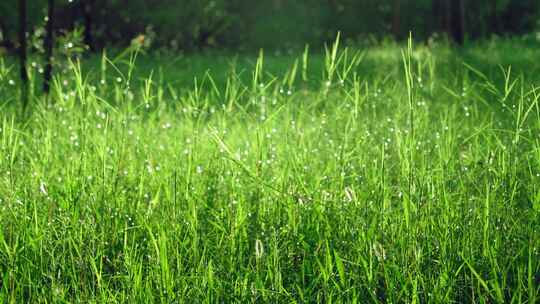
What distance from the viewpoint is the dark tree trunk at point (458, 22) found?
11.5 m

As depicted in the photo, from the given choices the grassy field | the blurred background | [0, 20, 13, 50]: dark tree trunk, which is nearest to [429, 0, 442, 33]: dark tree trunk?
the blurred background

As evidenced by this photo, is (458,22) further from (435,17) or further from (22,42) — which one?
(22,42)

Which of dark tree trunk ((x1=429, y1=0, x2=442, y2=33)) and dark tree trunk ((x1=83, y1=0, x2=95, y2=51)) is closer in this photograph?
dark tree trunk ((x1=83, y1=0, x2=95, y2=51))

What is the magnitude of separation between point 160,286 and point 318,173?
40.1 inches

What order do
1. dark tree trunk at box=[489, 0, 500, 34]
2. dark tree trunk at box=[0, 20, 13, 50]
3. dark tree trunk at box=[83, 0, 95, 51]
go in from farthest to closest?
dark tree trunk at box=[489, 0, 500, 34] → dark tree trunk at box=[83, 0, 95, 51] → dark tree trunk at box=[0, 20, 13, 50]

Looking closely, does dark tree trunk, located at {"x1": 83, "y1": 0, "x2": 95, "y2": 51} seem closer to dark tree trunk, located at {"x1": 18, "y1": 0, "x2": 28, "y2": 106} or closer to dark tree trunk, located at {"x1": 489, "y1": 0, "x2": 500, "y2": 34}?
dark tree trunk, located at {"x1": 18, "y1": 0, "x2": 28, "y2": 106}

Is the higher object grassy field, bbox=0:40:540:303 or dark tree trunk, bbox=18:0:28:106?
dark tree trunk, bbox=18:0:28:106

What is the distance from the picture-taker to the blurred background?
605 inches

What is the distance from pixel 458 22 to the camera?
1150 cm

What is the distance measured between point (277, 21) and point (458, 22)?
20.0ft

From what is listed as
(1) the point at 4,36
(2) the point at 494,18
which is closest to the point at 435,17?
(2) the point at 494,18

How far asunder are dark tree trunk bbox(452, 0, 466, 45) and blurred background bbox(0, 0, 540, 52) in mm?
3237

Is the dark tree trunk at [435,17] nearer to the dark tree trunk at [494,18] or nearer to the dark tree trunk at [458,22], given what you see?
the dark tree trunk at [494,18]

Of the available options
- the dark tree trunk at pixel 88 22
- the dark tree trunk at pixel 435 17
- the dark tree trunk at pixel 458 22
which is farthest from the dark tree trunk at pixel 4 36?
the dark tree trunk at pixel 435 17
